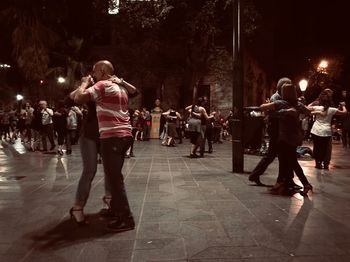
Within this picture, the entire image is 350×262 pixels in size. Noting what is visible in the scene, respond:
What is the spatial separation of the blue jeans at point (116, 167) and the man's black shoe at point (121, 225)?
58mm

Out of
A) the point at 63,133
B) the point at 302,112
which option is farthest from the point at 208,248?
the point at 63,133

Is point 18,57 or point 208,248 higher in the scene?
point 18,57

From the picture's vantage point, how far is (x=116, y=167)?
4988mm

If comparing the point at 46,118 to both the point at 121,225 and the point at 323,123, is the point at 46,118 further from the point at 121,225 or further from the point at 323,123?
the point at 121,225

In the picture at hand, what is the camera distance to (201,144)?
13688 millimetres

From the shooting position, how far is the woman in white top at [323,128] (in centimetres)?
1048

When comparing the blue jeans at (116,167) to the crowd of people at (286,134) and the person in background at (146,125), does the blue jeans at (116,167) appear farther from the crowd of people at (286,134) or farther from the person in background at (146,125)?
the person in background at (146,125)

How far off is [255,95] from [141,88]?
10.1m

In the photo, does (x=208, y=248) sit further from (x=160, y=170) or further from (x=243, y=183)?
(x=160, y=170)

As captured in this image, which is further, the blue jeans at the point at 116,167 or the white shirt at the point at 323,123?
the white shirt at the point at 323,123

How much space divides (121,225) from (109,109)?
4.06 feet

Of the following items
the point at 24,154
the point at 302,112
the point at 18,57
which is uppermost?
the point at 18,57

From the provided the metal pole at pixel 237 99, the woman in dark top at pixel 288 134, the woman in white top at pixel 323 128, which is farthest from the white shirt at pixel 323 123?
the woman in dark top at pixel 288 134

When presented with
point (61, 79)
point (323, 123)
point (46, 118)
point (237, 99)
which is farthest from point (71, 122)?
point (61, 79)
